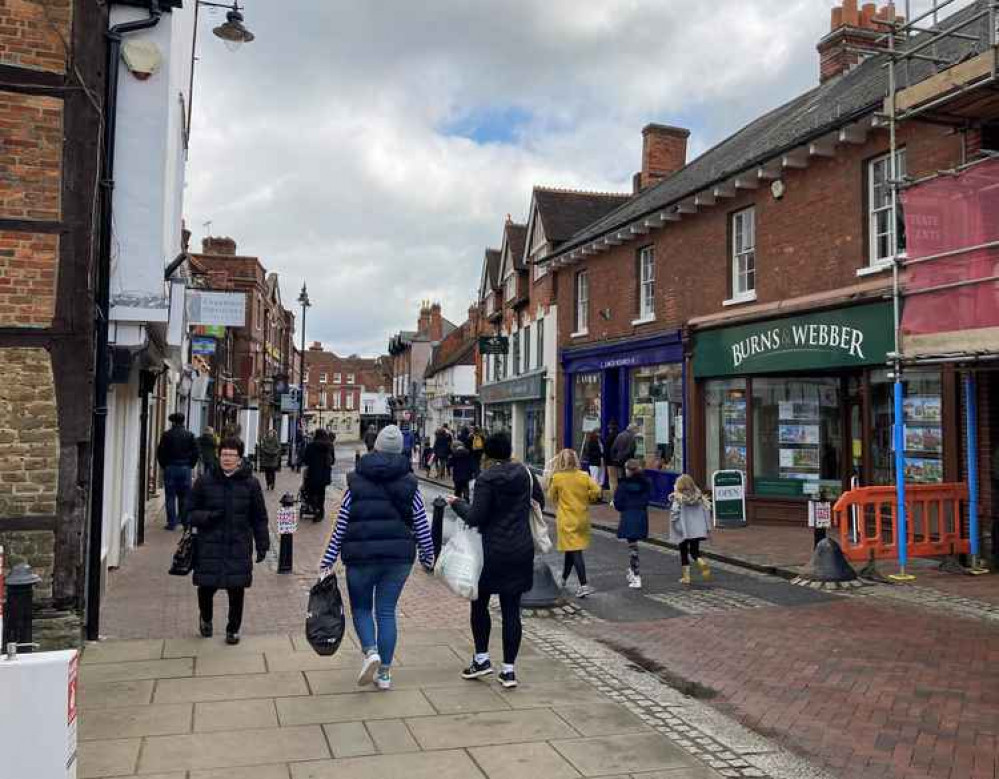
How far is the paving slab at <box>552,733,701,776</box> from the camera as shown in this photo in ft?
14.9

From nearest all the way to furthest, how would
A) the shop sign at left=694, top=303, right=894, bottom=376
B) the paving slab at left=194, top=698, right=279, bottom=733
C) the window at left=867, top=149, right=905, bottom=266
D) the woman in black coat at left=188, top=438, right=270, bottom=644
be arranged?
the paving slab at left=194, top=698, right=279, bottom=733
the woman in black coat at left=188, top=438, right=270, bottom=644
the shop sign at left=694, top=303, right=894, bottom=376
the window at left=867, top=149, right=905, bottom=266

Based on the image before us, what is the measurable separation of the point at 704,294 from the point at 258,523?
473 inches

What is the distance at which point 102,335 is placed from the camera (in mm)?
7305

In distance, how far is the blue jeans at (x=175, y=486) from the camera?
13.7 metres

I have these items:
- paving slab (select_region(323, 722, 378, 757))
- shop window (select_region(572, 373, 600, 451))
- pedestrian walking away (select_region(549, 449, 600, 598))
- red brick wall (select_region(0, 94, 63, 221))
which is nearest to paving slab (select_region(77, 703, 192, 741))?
paving slab (select_region(323, 722, 378, 757))

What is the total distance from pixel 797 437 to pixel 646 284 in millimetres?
6108

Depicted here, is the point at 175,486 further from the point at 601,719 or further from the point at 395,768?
the point at 395,768

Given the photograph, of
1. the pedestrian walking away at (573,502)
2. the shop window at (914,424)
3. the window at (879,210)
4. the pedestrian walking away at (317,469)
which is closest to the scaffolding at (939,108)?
the shop window at (914,424)

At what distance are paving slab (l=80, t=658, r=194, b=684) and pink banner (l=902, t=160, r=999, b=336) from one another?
8.47 meters

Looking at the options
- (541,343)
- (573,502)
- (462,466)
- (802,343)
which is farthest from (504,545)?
(541,343)

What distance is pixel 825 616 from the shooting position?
820 cm

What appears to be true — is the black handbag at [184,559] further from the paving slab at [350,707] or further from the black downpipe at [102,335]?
the paving slab at [350,707]

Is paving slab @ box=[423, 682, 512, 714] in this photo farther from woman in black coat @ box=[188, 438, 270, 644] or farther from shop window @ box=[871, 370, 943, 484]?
shop window @ box=[871, 370, 943, 484]

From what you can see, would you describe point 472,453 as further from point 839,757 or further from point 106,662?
point 839,757
